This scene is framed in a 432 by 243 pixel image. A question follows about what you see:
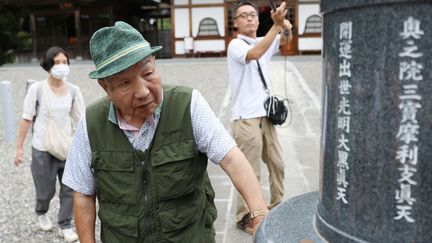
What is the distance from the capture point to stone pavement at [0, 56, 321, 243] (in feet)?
14.7

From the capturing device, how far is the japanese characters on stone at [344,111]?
1510 millimetres

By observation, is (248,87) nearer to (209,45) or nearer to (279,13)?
(279,13)

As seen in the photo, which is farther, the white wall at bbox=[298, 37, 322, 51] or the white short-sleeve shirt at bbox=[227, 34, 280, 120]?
the white wall at bbox=[298, 37, 322, 51]

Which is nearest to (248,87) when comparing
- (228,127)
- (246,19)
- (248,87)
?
(248,87)

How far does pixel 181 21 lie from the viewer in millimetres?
20375

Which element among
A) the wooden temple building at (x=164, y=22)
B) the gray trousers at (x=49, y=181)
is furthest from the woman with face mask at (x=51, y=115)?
the wooden temple building at (x=164, y=22)

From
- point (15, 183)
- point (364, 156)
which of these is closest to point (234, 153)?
point (364, 156)

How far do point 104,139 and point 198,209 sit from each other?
46 centimetres

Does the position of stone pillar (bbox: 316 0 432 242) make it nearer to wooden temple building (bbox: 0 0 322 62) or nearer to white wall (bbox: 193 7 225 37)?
wooden temple building (bbox: 0 0 322 62)

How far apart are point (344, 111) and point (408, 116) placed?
0.21 metres

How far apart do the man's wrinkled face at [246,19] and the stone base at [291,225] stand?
5.78 ft

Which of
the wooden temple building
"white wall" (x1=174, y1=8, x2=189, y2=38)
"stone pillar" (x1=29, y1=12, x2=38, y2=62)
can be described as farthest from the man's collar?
"stone pillar" (x1=29, y1=12, x2=38, y2=62)

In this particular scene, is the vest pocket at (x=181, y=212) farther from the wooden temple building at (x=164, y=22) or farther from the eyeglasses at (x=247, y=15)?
the wooden temple building at (x=164, y=22)

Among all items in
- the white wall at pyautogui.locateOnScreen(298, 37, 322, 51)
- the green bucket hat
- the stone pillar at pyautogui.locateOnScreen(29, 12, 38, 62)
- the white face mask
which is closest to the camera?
the green bucket hat
